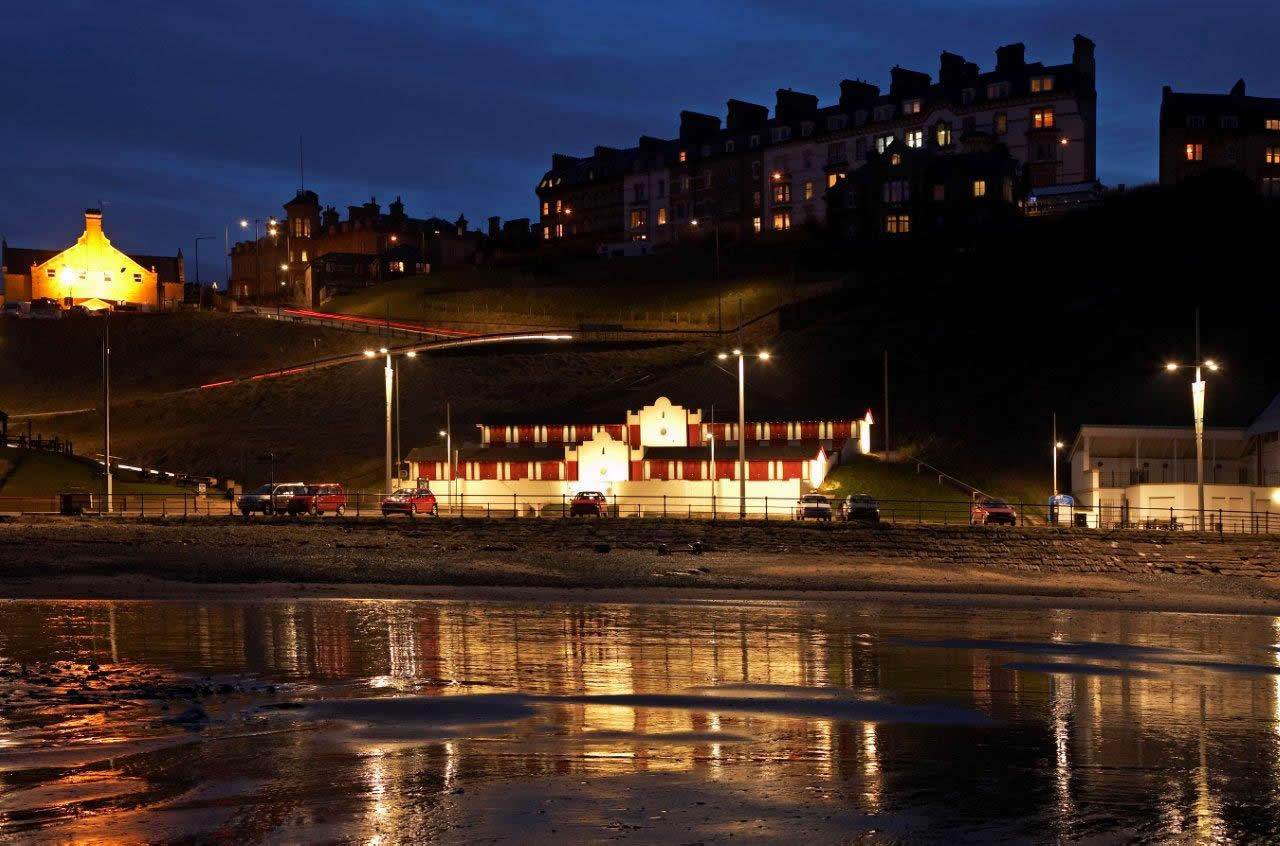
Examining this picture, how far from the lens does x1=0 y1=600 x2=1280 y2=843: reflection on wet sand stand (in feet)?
52.4

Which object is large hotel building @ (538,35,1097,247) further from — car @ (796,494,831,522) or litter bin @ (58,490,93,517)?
litter bin @ (58,490,93,517)

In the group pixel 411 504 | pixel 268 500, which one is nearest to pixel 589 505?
pixel 411 504

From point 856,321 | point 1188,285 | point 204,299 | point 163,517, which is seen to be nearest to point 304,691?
point 163,517

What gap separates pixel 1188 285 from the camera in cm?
13012

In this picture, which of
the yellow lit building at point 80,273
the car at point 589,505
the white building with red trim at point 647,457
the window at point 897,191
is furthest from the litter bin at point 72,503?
the window at point 897,191

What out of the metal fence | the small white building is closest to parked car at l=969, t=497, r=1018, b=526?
the metal fence

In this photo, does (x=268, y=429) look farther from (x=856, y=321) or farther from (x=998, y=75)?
(x=998, y=75)

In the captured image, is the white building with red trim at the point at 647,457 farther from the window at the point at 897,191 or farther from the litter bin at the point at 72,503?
the window at the point at 897,191

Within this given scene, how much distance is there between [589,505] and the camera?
73188mm

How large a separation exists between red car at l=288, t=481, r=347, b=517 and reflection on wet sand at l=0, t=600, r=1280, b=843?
3377 cm

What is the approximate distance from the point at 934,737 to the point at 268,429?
4010 inches

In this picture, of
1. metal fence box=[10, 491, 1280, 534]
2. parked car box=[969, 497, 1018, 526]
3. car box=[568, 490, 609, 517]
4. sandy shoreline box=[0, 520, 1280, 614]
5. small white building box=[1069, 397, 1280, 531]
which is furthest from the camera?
small white building box=[1069, 397, 1280, 531]

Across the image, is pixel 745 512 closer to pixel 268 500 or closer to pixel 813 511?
pixel 813 511

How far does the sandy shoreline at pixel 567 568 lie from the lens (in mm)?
46094
